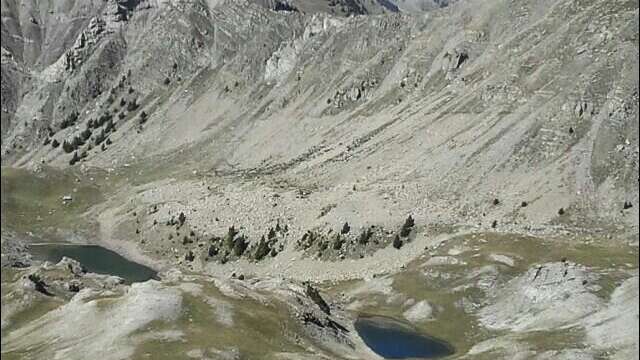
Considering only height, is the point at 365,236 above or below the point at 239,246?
above

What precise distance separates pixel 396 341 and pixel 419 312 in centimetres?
989

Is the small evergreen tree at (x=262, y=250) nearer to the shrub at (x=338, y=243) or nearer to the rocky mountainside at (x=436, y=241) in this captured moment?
the rocky mountainside at (x=436, y=241)

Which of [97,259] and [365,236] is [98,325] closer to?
[365,236]

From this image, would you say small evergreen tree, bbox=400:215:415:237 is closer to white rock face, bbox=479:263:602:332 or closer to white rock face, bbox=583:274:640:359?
white rock face, bbox=479:263:602:332

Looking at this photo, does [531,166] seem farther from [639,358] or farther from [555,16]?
[639,358]

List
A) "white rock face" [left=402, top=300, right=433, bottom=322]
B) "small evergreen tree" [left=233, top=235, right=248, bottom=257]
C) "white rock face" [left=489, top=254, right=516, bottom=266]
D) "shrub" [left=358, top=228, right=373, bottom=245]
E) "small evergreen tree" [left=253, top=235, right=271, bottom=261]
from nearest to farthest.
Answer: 1. "white rock face" [left=402, top=300, right=433, bottom=322]
2. "white rock face" [left=489, top=254, right=516, bottom=266]
3. "shrub" [left=358, top=228, right=373, bottom=245]
4. "small evergreen tree" [left=253, top=235, right=271, bottom=261]
5. "small evergreen tree" [left=233, top=235, right=248, bottom=257]

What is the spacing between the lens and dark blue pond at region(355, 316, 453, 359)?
102 metres

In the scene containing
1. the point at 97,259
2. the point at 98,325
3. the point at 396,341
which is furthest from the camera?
the point at 97,259

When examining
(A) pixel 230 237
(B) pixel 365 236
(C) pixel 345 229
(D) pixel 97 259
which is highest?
(B) pixel 365 236

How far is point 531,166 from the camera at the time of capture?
154125mm

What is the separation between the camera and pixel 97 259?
186 meters

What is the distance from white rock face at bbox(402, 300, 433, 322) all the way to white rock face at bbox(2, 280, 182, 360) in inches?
1482

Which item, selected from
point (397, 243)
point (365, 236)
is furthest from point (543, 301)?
point (365, 236)

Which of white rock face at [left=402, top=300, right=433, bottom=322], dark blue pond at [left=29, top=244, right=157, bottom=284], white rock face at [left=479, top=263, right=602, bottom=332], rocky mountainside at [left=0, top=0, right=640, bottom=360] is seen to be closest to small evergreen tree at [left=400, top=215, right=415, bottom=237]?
rocky mountainside at [left=0, top=0, right=640, bottom=360]
